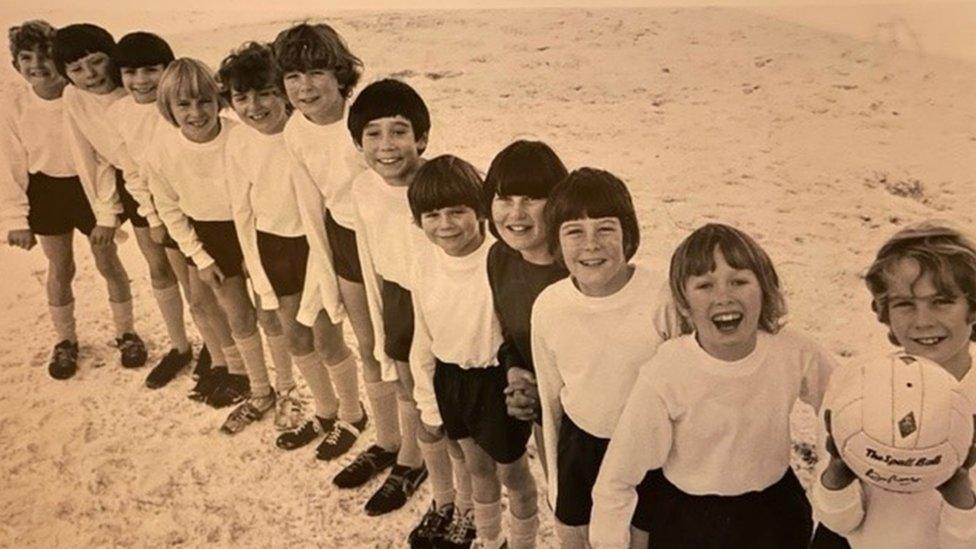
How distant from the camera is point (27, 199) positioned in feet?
6.82

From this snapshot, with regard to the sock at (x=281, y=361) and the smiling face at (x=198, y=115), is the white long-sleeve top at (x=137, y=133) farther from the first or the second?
the sock at (x=281, y=361)

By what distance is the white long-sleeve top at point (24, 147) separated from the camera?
199cm

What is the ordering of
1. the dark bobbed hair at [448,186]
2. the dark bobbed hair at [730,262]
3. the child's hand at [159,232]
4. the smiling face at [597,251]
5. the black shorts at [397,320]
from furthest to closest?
the child's hand at [159,232], the black shorts at [397,320], the dark bobbed hair at [448,186], the smiling face at [597,251], the dark bobbed hair at [730,262]

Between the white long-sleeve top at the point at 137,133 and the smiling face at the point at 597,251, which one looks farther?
the white long-sleeve top at the point at 137,133

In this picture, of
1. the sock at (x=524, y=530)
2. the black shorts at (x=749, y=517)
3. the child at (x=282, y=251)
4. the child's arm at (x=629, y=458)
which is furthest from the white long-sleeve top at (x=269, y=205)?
the black shorts at (x=749, y=517)

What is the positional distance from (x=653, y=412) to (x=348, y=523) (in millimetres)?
877

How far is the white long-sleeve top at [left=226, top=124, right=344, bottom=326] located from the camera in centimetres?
186

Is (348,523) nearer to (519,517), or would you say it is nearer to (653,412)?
(519,517)

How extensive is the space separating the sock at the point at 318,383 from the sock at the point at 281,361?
3 centimetres

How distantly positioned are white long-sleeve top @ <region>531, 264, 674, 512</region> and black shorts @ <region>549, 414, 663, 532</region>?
2 cm

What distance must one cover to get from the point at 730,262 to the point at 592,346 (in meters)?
0.28

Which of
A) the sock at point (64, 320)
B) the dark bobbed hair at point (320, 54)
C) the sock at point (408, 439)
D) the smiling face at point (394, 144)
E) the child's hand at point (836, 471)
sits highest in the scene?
the dark bobbed hair at point (320, 54)

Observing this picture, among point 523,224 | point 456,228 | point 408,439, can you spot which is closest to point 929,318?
point 523,224

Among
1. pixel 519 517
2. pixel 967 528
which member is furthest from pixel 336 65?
pixel 967 528
